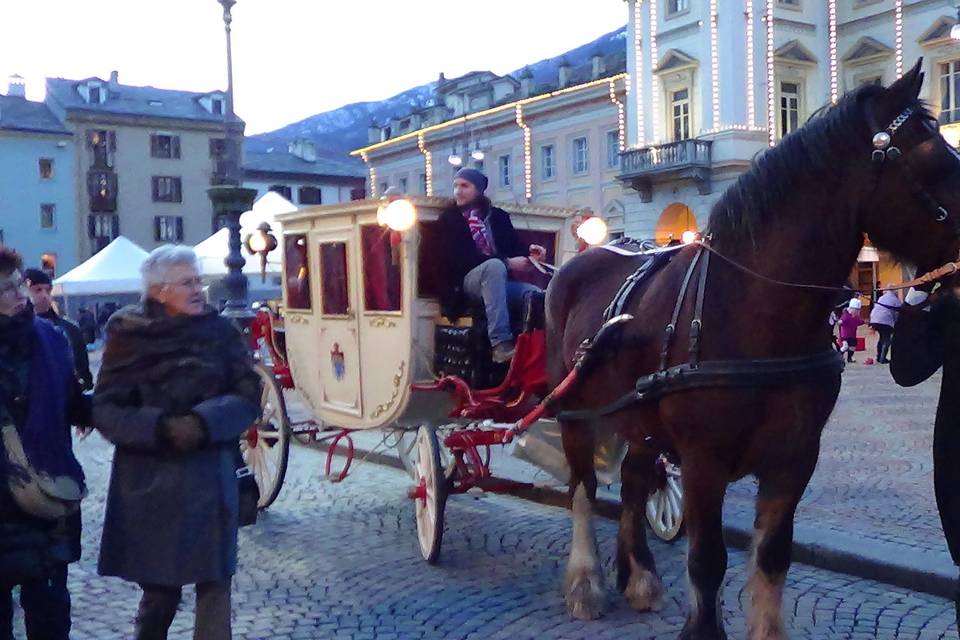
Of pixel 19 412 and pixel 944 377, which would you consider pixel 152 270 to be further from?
pixel 944 377

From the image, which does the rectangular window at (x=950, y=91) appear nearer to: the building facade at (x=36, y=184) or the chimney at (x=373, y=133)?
the chimney at (x=373, y=133)

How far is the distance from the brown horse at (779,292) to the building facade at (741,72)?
78.4ft

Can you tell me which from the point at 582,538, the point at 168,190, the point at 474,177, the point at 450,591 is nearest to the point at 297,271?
the point at 474,177

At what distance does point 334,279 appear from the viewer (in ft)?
21.6

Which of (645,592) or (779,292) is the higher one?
(779,292)

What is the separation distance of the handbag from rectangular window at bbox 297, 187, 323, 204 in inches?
2162

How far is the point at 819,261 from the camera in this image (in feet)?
11.2

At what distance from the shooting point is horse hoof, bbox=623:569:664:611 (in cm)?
465

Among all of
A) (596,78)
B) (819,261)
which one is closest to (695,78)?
(596,78)

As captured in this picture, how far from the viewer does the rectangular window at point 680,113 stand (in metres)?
29.2

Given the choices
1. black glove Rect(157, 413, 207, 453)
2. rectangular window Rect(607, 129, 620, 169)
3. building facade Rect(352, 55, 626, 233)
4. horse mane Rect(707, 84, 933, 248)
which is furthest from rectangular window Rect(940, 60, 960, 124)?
black glove Rect(157, 413, 207, 453)

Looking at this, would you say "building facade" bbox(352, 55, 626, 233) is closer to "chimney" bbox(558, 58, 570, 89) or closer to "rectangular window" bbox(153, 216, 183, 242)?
"chimney" bbox(558, 58, 570, 89)

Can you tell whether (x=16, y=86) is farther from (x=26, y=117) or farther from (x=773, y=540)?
(x=773, y=540)

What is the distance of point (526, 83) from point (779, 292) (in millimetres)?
34522
